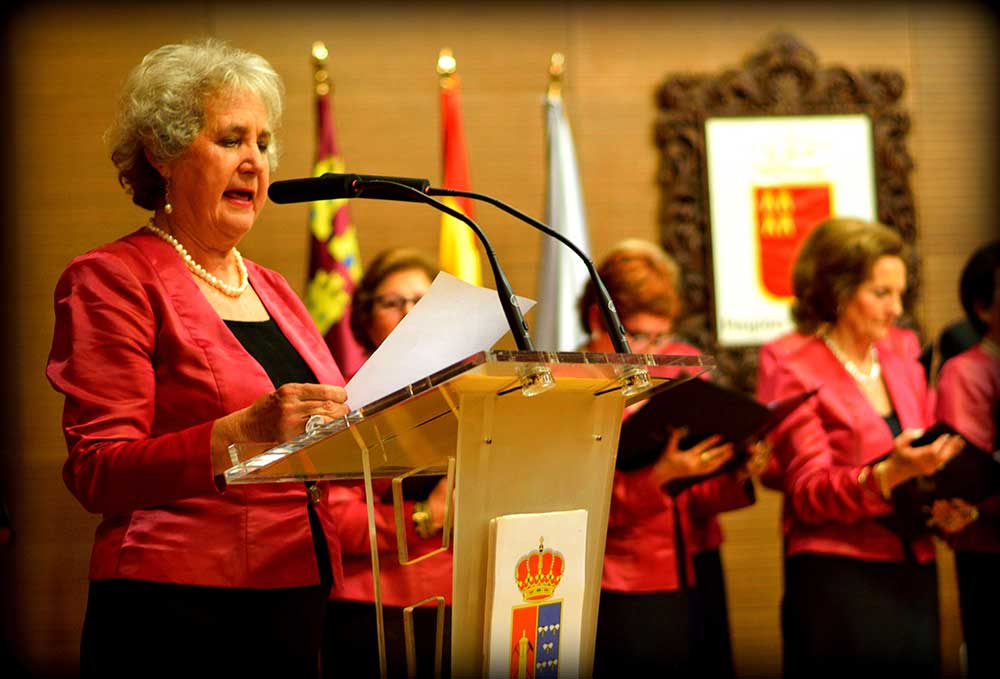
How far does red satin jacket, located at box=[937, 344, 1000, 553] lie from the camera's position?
3.05 meters

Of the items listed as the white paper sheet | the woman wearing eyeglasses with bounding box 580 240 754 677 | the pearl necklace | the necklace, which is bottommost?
the woman wearing eyeglasses with bounding box 580 240 754 677

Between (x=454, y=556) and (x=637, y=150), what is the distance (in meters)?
3.63

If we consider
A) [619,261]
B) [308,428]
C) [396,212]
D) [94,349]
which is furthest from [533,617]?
[396,212]

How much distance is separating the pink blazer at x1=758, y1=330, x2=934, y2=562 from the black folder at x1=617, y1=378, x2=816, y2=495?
254mm

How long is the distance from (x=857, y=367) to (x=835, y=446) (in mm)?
282

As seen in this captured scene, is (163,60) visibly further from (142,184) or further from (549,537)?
(549,537)

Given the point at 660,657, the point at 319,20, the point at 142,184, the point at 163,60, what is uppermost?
the point at 319,20

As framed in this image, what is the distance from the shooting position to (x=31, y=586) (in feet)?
10.7

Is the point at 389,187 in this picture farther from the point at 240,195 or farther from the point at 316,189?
the point at 240,195

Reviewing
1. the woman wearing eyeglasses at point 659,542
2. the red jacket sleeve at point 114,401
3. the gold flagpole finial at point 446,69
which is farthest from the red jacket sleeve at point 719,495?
the gold flagpole finial at point 446,69

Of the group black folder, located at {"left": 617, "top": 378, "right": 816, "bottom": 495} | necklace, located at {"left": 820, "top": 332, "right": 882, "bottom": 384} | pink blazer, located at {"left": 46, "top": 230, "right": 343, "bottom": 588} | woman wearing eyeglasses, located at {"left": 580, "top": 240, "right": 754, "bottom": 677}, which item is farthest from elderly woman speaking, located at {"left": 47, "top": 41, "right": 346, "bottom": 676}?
necklace, located at {"left": 820, "top": 332, "right": 882, "bottom": 384}

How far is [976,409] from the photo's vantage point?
10.3 ft

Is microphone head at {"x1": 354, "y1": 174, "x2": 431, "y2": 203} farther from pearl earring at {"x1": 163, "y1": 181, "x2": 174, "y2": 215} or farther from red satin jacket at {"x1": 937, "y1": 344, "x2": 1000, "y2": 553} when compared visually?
red satin jacket at {"x1": 937, "y1": 344, "x2": 1000, "y2": 553}

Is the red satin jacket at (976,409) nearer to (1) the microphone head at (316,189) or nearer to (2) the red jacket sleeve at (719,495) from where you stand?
(2) the red jacket sleeve at (719,495)
